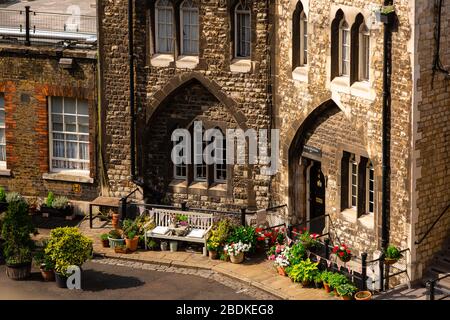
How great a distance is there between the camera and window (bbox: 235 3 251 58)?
3909cm

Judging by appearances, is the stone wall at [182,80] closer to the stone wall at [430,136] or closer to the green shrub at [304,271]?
the green shrub at [304,271]

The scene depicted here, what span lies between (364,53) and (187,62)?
18.9ft

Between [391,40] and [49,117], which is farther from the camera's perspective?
[49,117]

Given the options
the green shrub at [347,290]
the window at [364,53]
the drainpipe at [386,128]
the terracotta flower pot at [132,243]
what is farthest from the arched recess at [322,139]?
the terracotta flower pot at [132,243]

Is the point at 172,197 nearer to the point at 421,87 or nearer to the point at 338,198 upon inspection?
the point at 338,198

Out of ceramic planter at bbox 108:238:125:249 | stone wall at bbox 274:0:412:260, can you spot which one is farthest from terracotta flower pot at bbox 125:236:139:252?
stone wall at bbox 274:0:412:260

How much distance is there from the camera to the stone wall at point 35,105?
41250 millimetres

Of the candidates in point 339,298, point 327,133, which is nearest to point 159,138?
point 327,133

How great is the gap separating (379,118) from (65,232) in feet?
27.5

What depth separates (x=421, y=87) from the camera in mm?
34531

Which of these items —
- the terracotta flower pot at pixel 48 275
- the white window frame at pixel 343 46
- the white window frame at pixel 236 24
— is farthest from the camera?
the white window frame at pixel 236 24

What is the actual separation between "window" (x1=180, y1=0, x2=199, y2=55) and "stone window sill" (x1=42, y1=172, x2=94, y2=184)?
195 inches

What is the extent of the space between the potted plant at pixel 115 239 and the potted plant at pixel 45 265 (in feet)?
8.47

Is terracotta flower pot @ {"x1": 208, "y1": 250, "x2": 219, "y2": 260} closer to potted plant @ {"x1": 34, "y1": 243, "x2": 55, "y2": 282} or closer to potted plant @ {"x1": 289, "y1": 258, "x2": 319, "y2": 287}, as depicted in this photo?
A: potted plant @ {"x1": 289, "y1": 258, "x2": 319, "y2": 287}
